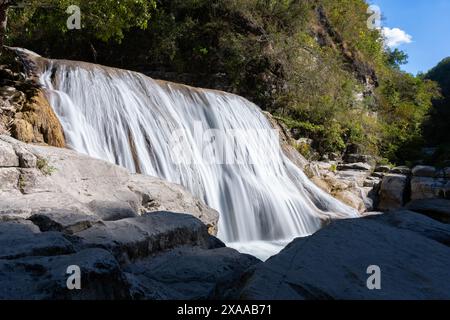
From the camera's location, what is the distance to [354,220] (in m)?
3.29

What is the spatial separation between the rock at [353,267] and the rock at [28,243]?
1248 millimetres

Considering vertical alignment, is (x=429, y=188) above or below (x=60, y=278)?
below

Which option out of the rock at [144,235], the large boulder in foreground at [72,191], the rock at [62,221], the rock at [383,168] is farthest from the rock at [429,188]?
the rock at [62,221]

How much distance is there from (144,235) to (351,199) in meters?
10.2

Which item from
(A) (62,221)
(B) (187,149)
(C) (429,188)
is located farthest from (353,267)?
(C) (429,188)

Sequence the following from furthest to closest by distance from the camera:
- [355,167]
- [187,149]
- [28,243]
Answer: [355,167] → [187,149] → [28,243]

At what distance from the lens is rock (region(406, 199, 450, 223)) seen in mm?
4855

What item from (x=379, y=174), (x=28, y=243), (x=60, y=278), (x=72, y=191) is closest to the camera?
(x=60, y=278)

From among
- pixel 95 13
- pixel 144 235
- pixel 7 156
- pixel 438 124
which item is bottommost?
pixel 144 235

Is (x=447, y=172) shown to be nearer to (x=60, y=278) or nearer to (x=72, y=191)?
(x=72, y=191)

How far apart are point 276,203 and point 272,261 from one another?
7672 millimetres

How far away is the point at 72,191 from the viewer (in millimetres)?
5434

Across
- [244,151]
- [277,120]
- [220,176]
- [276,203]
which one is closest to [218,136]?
[244,151]

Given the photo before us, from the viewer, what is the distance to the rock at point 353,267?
2.15 metres
